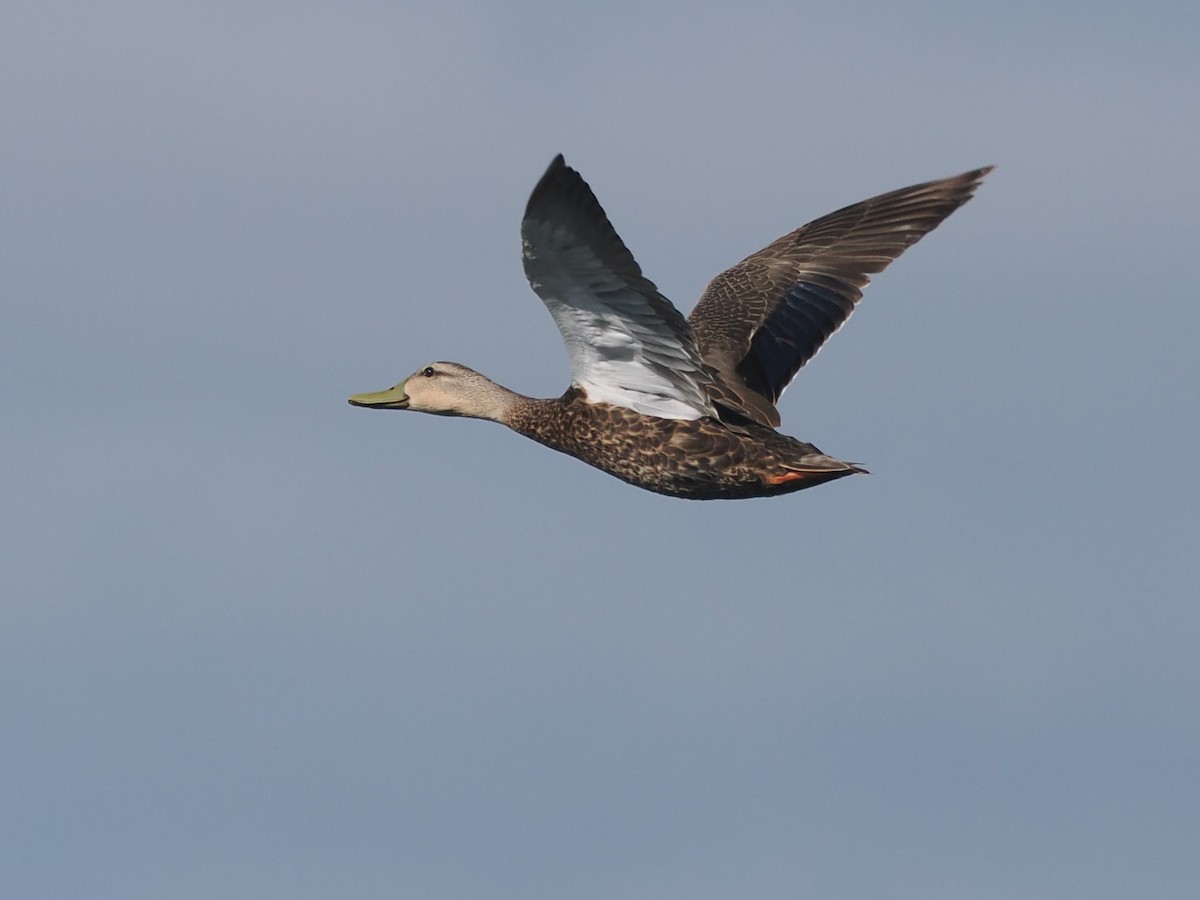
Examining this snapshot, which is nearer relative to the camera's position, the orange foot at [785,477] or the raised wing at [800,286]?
the orange foot at [785,477]

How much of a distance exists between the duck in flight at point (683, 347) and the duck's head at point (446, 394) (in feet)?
0.05

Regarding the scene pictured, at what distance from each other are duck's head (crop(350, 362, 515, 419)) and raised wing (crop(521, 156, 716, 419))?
202 centimetres

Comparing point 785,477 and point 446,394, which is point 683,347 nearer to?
point 785,477

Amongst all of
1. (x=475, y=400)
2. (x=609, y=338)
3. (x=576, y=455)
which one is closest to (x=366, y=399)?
(x=475, y=400)

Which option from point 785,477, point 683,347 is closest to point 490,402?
point 683,347

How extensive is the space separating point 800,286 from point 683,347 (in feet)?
17.0

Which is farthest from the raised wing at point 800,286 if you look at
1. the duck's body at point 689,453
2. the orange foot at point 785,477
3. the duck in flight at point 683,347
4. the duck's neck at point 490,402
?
the duck's neck at point 490,402

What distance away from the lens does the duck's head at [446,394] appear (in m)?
21.3

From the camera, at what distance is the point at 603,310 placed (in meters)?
18.0

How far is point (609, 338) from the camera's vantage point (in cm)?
1855

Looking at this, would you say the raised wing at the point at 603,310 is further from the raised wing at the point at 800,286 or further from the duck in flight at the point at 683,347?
the raised wing at the point at 800,286

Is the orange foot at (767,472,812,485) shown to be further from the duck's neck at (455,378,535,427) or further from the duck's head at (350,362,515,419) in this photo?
the duck's head at (350,362,515,419)

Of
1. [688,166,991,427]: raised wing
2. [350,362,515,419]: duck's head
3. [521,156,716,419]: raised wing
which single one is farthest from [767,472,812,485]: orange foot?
[350,362,515,419]: duck's head

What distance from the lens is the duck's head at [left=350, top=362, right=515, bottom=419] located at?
2131 cm
